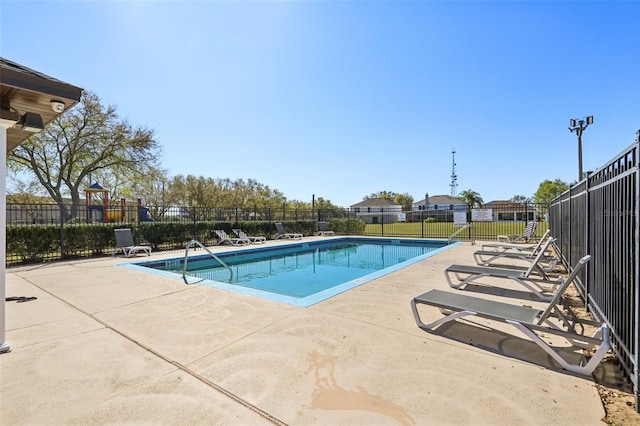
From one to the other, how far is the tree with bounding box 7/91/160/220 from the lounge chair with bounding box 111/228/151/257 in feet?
34.8

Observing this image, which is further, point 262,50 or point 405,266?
point 262,50

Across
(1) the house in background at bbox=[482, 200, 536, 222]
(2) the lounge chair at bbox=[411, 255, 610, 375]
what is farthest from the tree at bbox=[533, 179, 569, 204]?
(2) the lounge chair at bbox=[411, 255, 610, 375]

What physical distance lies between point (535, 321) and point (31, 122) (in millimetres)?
6035

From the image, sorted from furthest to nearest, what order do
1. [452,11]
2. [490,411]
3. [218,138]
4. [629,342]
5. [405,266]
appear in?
[218,138], [452,11], [405,266], [629,342], [490,411]

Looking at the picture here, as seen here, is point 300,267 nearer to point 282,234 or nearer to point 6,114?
point 282,234

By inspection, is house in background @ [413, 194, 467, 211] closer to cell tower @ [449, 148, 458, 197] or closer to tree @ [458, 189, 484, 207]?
tree @ [458, 189, 484, 207]

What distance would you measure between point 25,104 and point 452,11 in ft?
32.6

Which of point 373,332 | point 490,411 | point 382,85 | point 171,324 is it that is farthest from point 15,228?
point 382,85

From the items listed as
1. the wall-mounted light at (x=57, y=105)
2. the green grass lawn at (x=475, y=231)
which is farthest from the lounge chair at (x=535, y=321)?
the green grass lawn at (x=475, y=231)

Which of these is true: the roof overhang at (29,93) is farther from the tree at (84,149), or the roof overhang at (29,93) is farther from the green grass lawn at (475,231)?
the tree at (84,149)

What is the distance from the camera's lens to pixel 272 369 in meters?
2.47

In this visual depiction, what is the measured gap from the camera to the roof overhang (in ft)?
8.84

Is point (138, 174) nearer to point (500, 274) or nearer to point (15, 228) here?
point (15, 228)

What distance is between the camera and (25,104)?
3.49 meters
